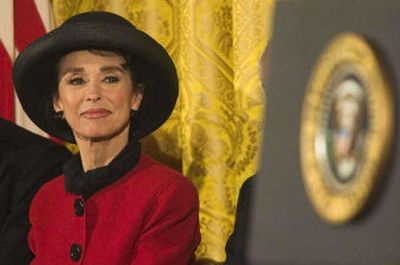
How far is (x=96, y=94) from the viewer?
1359mm

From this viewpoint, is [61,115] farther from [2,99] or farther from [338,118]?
[338,118]

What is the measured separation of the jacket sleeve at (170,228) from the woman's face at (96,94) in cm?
18

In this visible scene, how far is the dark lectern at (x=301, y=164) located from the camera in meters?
0.44

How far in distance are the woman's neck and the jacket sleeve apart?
15 cm

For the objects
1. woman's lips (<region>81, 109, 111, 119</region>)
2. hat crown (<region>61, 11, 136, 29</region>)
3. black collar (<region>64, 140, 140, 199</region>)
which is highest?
hat crown (<region>61, 11, 136, 29</region>)

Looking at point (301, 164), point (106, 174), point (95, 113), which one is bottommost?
point (106, 174)

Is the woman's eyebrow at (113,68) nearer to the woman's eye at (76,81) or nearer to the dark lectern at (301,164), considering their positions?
the woman's eye at (76,81)

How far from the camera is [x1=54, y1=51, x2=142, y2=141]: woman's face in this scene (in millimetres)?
1368

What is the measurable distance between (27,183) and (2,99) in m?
0.40

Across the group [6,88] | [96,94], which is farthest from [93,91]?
[6,88]

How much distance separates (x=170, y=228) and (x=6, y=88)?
33.8 inches

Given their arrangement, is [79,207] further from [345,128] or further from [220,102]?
[345,128]

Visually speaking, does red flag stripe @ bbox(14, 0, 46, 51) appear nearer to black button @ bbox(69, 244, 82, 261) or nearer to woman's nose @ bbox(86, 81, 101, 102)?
woman's nose @ bbox(86, 81, 101, 102)

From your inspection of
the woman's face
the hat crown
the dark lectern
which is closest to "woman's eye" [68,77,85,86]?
the woman's face
